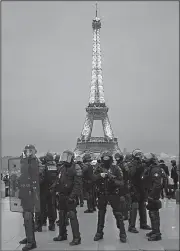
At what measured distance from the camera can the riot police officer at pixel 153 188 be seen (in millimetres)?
8297

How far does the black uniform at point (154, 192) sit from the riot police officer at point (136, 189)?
2.64 ft

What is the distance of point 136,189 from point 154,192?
147cm

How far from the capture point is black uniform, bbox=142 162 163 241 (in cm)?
829

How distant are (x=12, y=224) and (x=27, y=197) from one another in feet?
10.6

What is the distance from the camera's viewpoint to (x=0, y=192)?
53.4 ft

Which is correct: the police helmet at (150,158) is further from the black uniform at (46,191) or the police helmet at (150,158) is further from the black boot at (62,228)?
the black uniform at (46,191)

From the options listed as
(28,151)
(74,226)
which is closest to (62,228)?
(74,226)

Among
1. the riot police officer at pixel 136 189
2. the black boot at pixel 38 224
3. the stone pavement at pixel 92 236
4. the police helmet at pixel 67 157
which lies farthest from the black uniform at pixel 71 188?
the riot police officer at pixel 136 189

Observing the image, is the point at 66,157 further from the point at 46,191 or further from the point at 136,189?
the point at 136,189

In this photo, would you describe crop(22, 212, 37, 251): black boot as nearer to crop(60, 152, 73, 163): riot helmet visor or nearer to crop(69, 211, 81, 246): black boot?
crop(69, 211, 81, 246): black boot

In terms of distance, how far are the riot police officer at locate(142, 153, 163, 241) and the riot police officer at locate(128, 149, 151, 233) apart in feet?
2.53

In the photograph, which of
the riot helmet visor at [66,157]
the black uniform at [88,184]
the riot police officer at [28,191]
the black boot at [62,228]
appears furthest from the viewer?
the black uniform at [88,184]

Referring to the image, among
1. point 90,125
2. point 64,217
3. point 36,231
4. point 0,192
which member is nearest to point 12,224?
point 36,231

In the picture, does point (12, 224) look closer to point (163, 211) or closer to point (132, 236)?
point (132, 236)
